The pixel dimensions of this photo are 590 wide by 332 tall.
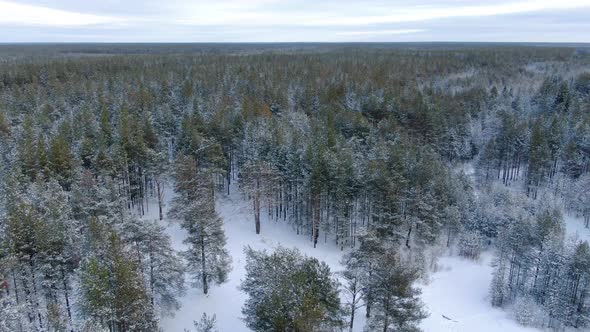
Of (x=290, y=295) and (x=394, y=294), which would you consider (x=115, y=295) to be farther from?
(x=394, y=294)

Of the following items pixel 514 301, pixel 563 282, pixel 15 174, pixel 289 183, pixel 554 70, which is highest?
pixel 554 70

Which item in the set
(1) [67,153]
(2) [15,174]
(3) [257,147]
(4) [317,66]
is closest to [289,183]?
(3) [257,147]

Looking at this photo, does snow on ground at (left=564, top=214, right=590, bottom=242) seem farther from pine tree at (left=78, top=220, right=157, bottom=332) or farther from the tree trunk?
pine tree at (left=78, top=220, right=157, bottom=332)

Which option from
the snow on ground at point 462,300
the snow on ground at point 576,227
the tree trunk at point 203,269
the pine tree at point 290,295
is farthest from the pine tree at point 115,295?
the snow on ground at point 576,227

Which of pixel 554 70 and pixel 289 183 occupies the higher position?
pixel 554 70

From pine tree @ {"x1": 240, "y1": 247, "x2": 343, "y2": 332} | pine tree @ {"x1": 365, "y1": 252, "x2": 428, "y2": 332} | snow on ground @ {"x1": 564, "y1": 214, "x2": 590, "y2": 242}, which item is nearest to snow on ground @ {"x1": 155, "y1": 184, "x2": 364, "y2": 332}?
pine tree @ {"x1": 365, "y1": 252, "x2": 428, "y2": 332}

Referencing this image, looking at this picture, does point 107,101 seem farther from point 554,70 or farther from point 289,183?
point 554,70
